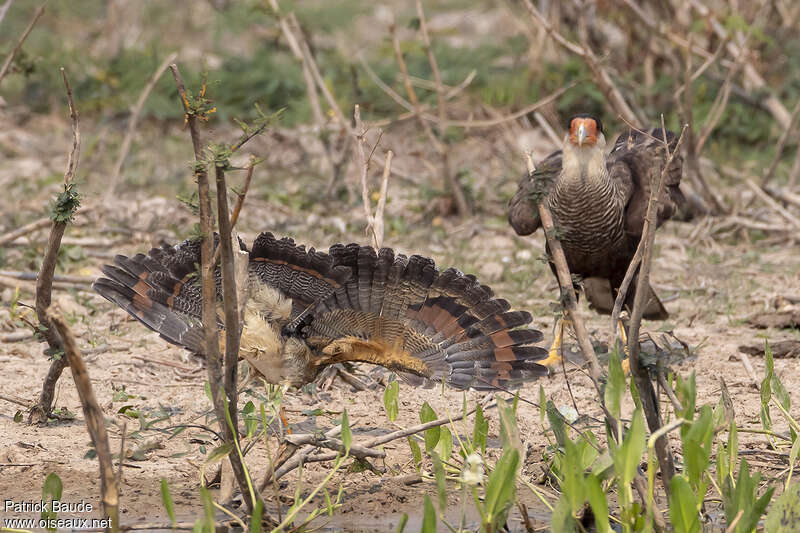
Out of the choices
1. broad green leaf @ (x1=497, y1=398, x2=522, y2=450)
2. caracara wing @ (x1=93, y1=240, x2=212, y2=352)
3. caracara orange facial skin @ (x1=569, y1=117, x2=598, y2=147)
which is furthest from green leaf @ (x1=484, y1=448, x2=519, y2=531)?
caracara orange facial skin @ (x1=569, y1=117, x2=598, y2=147)

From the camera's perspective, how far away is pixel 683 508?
261 cm

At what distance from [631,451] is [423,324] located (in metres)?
1.07

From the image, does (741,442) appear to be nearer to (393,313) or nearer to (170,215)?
(393,313)

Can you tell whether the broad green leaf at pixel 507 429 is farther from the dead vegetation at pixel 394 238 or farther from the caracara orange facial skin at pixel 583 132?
the caracara orange facial skin at pixel 583 132

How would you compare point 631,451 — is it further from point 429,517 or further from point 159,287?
point 159,287

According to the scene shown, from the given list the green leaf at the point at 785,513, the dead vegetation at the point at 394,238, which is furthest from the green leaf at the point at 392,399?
the green leaf at the point at 785,513

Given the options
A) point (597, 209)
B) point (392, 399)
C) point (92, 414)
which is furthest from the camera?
point (597, 209)

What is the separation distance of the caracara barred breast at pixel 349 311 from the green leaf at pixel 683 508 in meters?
0.89

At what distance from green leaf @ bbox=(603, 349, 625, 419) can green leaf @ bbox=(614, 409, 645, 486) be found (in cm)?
12

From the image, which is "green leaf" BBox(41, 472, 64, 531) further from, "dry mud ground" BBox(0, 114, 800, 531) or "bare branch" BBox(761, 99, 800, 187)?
"bare branch" BBox(761, 99, 800, 187)

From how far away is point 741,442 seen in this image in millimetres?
3861

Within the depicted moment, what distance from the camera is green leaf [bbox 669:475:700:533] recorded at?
2.59m

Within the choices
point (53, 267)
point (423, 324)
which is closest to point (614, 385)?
point (423, 324)

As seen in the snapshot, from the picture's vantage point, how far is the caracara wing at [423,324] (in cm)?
334
